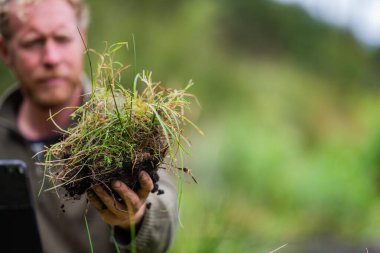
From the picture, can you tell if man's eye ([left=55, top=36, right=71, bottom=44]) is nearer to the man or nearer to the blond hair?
the man

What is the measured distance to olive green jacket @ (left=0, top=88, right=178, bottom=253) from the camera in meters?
2.68

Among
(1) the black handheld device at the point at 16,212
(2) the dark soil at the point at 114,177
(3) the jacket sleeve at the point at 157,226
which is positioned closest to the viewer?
(2) the dark soil at the point at 114,177

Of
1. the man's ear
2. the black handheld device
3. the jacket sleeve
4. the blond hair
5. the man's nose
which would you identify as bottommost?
the black handheld device

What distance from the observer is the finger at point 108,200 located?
1984mm

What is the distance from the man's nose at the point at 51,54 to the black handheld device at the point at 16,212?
89 centimetres

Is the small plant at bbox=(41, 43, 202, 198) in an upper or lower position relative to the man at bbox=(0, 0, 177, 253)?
lower

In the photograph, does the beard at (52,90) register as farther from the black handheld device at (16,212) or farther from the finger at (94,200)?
the finger at (94,200)

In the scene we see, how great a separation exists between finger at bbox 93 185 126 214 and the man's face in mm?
1125

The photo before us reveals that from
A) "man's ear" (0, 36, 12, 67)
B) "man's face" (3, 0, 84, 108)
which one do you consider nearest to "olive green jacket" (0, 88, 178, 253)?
"man's ear" (0, 36, 12, 67)

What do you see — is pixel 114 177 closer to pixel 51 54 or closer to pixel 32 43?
pixel 51 54

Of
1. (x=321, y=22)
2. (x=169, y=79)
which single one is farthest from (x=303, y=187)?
(x=321, y=22)

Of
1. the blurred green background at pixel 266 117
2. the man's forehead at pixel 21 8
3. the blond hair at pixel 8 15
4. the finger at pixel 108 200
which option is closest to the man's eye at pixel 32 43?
the man's forehead at pixel 21 8

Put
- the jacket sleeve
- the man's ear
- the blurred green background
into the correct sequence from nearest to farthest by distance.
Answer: the jacket sleeve
the man's ear
the blurred green background

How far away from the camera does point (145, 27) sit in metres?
13.8
